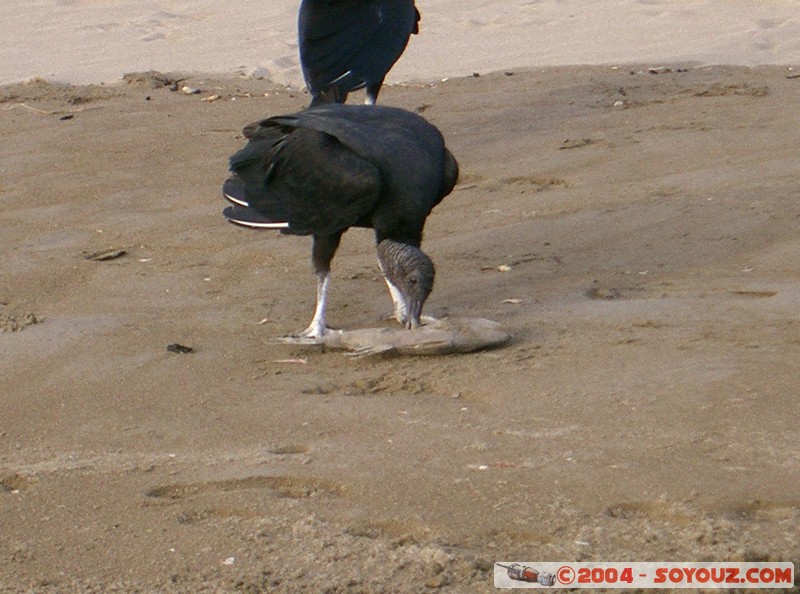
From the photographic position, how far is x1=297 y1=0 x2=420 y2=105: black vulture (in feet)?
19.1

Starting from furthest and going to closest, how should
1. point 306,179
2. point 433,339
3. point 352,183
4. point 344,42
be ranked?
point 344,42, point 306,179, point 352,183, point 433,339

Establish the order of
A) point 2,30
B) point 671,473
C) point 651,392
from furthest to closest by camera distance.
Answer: point 2,30 < point 651,392 < point 671,473

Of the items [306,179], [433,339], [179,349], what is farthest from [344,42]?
[433,339]

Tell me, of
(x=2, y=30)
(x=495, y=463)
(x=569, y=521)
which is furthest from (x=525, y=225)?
(x=2, y=30)

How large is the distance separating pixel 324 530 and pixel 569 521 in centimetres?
52

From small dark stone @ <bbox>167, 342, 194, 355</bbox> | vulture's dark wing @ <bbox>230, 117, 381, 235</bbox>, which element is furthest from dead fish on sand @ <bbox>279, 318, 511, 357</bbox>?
small dark stone @ <bbox>167, 342, 194, 355</bbox>

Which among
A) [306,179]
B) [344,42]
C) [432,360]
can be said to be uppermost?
[344,42]

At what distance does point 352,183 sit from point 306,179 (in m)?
0.21

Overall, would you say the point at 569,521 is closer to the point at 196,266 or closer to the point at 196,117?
the point at 196,266

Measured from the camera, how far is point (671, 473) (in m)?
2.91

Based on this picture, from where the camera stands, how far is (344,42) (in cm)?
582

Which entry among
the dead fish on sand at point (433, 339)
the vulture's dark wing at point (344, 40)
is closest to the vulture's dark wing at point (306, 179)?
the dead fish on sand at point (433, 339)

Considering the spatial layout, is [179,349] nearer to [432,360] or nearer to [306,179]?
[306,179]

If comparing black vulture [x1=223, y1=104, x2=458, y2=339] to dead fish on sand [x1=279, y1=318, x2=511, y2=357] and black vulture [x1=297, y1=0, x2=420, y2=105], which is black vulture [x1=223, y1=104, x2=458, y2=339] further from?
black vulture [x1=297, y1=0, x2=420, y2=105]
